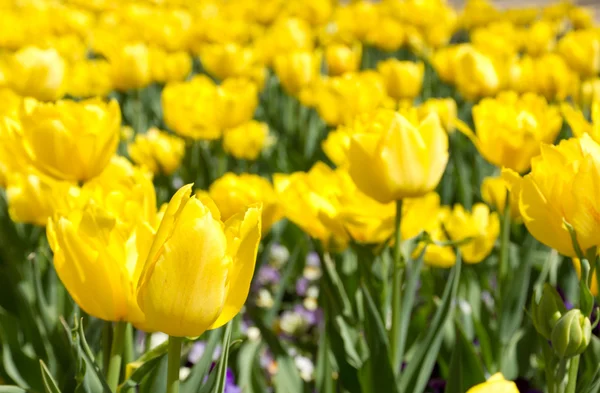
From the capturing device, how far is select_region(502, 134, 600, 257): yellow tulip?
32.5 inches

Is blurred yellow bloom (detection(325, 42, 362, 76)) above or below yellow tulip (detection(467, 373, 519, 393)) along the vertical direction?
below

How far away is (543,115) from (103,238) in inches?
37.9

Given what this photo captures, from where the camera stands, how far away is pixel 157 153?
2.13m

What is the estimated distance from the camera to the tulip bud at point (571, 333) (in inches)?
32.0

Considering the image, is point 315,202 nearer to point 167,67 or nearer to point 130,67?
point 130,67

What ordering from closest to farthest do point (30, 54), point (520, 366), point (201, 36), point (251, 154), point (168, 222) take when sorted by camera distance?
point (168, 222), point (520, 366), point (30, 54), point (251, 154), point (201, 36)

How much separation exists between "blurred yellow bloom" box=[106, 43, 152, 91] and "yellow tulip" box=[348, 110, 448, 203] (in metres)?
1.77

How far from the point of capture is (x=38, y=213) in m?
1.42

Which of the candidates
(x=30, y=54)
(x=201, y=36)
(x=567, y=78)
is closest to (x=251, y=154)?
(x=30, y=54)

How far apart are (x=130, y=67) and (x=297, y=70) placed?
599mm

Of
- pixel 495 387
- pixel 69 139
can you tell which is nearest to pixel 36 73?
pixel 69 139

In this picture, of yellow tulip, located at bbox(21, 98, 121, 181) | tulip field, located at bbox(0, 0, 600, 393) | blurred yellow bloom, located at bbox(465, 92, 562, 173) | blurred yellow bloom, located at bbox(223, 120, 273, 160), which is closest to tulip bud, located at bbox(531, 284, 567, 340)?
tulip field, located at bbox(0, 0, 600, 393)

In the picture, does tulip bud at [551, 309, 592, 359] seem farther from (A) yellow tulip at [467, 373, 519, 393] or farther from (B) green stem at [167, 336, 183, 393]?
(B) green stem at [167, 336, 183, 393]

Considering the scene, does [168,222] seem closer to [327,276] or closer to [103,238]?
[103,238]
